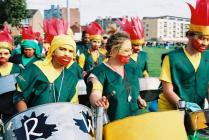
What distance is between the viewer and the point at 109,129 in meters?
3.07

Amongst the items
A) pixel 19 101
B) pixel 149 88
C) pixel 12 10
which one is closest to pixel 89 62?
pixel 149 88

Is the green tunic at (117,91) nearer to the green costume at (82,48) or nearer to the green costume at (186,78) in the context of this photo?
the green costume at (186,78)

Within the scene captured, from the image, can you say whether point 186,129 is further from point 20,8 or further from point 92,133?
point 20,8

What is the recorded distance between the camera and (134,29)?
729 cm

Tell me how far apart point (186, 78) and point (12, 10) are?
1487 inches

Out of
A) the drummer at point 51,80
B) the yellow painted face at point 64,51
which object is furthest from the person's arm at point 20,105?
the yellow painted face at point 64,51

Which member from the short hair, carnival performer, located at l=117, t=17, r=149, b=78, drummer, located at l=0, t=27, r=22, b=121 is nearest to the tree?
carnival performer, located at l=117, t=17, r=149, b=78

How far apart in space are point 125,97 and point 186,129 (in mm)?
835

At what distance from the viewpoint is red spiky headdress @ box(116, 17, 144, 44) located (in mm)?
7166

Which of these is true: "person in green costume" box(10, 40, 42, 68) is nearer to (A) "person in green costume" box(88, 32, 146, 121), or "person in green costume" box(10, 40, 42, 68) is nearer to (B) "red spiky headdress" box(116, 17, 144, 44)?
(B) "red spiky headdress" box(116, 17, 144, 44)

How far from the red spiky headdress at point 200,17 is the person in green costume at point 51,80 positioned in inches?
43.7

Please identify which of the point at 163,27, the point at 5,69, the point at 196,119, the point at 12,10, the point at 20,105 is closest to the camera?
the point at 196,119

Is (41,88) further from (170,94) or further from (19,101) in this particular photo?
(170,94)

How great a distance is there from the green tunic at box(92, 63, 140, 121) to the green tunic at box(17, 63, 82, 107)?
0.29m
